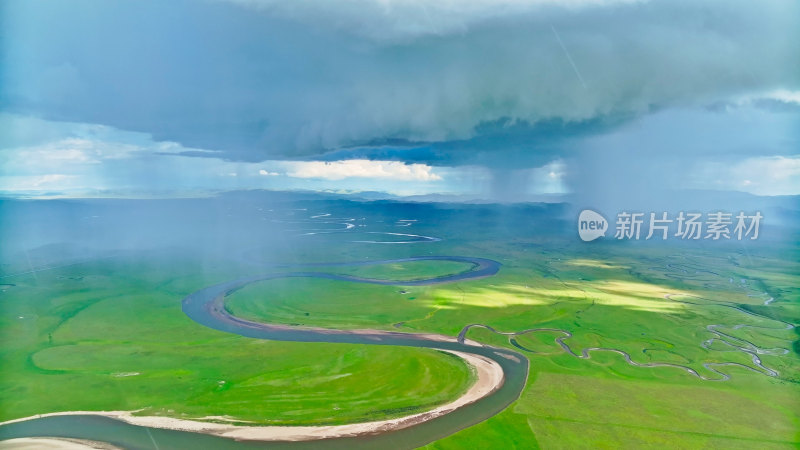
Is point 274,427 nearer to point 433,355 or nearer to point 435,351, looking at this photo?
point 433,355

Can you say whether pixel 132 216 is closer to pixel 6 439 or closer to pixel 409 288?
pixel 409 288

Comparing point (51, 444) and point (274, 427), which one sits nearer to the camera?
point (51, 444)

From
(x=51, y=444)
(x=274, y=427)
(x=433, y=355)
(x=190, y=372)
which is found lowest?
(x=51, y=444)

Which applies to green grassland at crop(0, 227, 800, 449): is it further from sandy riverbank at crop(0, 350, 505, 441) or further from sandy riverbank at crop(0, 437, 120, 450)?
A: sandy riverbank at crop(0, 437, 120, 450)

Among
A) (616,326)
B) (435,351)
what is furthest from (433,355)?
(616,326)

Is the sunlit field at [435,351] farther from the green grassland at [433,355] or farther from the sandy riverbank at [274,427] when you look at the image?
the sandy riverbank at [274,427]

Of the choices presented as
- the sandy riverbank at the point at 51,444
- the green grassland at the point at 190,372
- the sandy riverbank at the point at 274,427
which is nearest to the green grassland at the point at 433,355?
the green grassland at the point at 190,372

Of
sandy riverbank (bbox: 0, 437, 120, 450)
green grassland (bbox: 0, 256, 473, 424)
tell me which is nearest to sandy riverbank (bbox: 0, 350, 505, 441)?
green grassland (bbox: 0, 256, 473, 424)

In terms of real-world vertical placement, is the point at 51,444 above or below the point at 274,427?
below

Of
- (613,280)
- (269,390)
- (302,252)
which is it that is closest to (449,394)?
(269,390)
